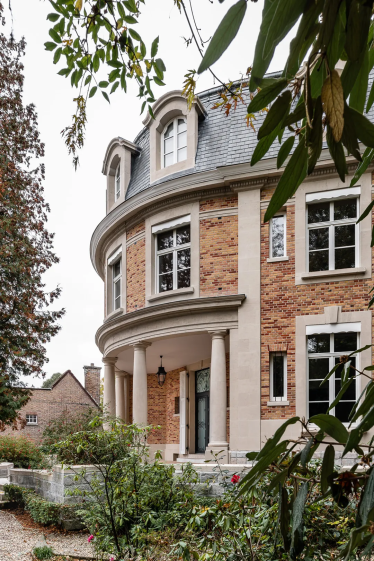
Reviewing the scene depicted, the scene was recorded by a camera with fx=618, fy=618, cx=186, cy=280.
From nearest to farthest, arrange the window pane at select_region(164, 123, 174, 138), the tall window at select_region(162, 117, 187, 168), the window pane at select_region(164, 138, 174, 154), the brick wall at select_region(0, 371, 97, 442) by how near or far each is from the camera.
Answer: the tall window at select_region(162, 117, 187, 168)
the window pane at select_region(164, 138, 174, 154)
the window pane at select_region(164, 123, 174, 138)
the brick wall at select_region(0, 371, 97, 442)

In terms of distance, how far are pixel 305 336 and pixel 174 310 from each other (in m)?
3.40

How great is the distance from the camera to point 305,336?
13844 mm

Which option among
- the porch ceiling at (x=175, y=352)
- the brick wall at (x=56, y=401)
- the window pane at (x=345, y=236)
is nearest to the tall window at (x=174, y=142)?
the porch ceiling at (x=175, y=352)

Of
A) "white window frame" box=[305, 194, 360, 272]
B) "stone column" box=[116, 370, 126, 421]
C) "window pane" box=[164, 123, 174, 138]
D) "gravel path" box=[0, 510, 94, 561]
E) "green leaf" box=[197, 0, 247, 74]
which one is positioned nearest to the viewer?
"green leaf" box=[197, 0, 247, 74]

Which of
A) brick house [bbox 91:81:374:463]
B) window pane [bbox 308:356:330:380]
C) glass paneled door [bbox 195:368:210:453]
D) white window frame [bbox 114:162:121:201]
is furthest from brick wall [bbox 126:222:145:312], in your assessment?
window pane [bbox 308:356:330:380]

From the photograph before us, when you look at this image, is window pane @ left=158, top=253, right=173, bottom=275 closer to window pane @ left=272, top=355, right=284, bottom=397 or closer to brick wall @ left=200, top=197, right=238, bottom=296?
brick wall @ left=200, top=197, right=238, bottom=296

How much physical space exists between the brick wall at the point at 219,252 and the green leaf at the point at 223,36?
1392 centimetres

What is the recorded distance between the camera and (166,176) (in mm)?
Result: 16625

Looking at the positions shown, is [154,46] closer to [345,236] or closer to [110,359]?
[345,236]

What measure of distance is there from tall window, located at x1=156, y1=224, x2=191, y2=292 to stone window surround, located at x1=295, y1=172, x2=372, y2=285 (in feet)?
9.90

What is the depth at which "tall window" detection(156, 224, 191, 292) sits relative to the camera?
1598cm

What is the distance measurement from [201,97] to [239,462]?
10.3 m

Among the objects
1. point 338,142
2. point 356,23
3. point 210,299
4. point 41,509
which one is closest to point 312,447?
point 338,142

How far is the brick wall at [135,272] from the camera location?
669 inches
